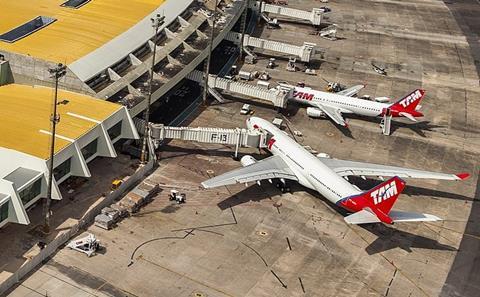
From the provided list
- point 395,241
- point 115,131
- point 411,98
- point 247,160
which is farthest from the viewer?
point 411,98

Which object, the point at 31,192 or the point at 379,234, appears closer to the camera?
the point at 31,192

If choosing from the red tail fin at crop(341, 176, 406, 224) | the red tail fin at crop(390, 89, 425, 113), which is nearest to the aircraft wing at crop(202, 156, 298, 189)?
the red tail fin at crop(341, 176, 406, 224)

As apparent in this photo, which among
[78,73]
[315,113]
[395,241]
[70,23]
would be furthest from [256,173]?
[70,23]

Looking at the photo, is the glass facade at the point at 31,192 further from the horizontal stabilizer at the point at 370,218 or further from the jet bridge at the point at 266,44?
the jet bridge at the point at 266,44

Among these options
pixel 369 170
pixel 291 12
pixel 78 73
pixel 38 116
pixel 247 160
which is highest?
pixel 78 73

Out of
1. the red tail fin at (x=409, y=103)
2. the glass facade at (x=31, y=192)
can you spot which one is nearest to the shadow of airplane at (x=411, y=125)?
the red tail fin at (x=409, y=103)

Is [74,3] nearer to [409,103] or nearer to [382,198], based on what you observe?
[409,103]

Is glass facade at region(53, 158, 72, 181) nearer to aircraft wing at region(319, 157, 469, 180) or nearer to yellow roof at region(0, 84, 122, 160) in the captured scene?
yellow roof at region(0, 84, 122, 160)
